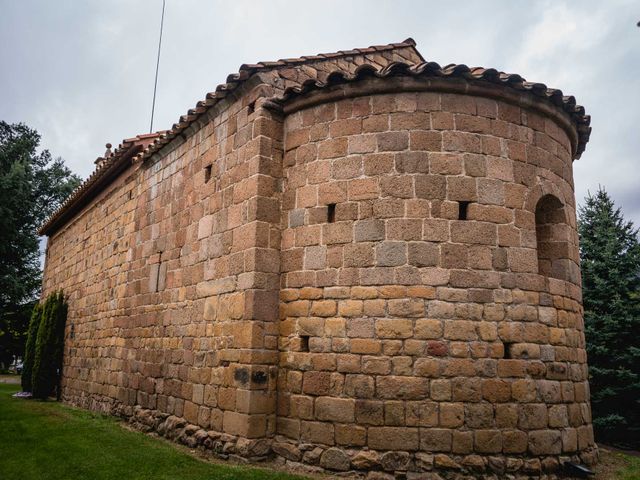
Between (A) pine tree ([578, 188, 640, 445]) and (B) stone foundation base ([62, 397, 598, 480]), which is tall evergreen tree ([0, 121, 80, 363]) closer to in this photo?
(B) stone foundation base ([62, 397, 598, 480])

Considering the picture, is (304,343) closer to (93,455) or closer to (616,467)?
(93,455)

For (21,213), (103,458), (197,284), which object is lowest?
(103,458)

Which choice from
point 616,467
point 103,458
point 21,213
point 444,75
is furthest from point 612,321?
point 21,213

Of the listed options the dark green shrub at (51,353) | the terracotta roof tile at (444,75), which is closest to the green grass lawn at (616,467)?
the terracotta roof tile at (444,75)

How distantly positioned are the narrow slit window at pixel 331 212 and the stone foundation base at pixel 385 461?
8.33 feet

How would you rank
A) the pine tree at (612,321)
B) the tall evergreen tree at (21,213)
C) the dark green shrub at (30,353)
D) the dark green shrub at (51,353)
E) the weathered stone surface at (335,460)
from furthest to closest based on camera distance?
the tall evergreen tree at (21,213), the dark green shrub at (30,353), the dark green shrub at (51,353), the pine tree at (612,321), the weathered stone surface at (335,460)

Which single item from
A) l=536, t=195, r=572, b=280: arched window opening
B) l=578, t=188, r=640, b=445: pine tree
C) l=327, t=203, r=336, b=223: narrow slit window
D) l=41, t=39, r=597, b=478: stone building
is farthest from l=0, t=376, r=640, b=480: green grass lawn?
l=578, t=188, r=640, b=445: pine tree

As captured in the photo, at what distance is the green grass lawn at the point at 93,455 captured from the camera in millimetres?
5668

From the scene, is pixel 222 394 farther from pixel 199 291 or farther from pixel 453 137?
pixel 453 137

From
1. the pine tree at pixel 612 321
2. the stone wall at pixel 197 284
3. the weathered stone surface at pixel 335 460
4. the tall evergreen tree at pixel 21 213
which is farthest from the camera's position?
the tall evergreen tree at pixel 21 213

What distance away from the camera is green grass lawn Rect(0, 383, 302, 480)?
5668mm

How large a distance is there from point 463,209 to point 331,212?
1518mm

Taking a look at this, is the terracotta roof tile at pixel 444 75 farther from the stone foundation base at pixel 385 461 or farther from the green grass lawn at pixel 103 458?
the green grass lawn at pixel 103 458

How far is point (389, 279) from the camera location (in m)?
5.82
